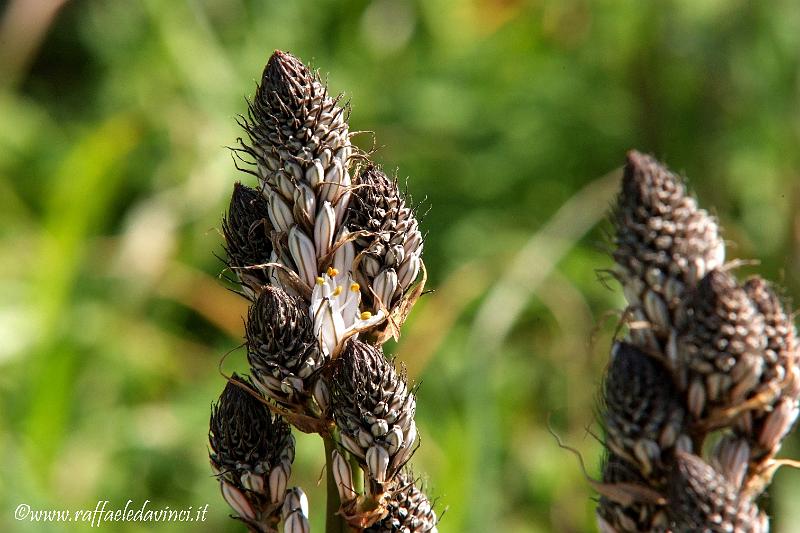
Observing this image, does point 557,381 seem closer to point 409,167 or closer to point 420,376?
point 420,376

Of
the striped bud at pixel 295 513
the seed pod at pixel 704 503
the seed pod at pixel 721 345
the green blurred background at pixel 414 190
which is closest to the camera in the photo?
the seed pod at pixel 704 503

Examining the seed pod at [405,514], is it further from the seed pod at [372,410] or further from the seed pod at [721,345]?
the seed pod at [721,345]

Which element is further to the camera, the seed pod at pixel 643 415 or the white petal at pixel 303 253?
the white petal at pixel 303 253

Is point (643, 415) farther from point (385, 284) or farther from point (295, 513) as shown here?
point (295, 513)

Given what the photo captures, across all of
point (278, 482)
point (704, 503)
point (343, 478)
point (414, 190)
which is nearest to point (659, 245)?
point (704, 503)

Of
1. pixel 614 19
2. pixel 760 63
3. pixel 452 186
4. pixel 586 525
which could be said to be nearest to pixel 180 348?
pixel 452 186

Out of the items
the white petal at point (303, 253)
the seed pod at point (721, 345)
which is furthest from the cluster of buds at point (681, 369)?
the white petal at point (303, 253)
